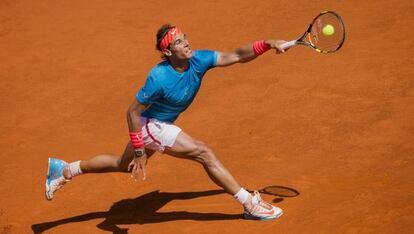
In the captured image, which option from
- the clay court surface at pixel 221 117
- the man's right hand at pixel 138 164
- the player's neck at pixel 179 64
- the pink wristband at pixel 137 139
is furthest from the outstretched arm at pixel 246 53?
the clay court surface at pixel 221 117

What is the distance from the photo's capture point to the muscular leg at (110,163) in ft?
25.1

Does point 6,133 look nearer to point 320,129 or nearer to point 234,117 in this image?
point 234,117

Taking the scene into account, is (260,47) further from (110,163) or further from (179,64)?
(110,163)

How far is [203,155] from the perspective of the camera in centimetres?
724

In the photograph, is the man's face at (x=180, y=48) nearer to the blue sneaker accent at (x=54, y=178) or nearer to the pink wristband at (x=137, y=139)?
the pink wristband at (x=137, y=139)

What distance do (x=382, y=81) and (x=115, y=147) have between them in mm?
3702

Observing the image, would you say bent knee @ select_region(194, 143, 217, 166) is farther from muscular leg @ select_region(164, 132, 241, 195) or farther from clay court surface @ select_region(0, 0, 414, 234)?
clay court surface @ select_region(0, 0, 414, 234)

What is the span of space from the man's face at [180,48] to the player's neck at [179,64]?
0.06 metres

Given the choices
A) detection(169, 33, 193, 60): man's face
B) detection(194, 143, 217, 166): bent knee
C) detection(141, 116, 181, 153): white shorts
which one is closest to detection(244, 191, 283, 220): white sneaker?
detection(194, 143, 217, 166): bent knee

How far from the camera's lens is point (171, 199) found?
329 inches

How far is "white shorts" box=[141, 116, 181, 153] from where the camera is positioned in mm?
7316

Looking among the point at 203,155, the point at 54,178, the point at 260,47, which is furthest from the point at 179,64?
the point at 54,178

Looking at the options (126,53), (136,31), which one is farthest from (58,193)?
(136,31)

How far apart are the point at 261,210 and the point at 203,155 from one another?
82cm
